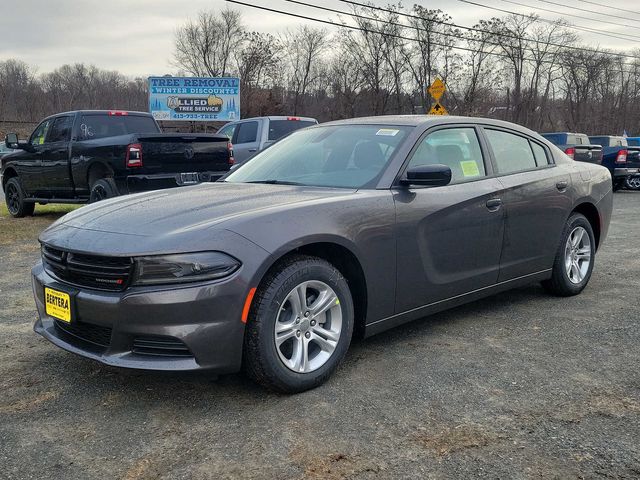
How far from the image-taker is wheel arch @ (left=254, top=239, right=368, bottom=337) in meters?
3.28

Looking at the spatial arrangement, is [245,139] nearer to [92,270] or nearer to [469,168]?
[469,168]

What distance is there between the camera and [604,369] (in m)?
3.51

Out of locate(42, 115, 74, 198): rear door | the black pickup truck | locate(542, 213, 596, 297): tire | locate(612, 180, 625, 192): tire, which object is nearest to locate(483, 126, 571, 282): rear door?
locate(542, 213, 596, 297): tire

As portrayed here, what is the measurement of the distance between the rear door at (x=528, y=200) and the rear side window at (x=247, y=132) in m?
8.74

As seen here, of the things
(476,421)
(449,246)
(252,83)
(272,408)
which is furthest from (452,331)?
(252,83)

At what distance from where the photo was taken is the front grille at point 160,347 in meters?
2.81

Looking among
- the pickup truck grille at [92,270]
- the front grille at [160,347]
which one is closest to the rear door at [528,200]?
the front grille at [160,347]

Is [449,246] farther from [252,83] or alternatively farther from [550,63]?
[252,83]

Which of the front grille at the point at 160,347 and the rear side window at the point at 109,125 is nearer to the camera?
the front grille at the point at 160,347

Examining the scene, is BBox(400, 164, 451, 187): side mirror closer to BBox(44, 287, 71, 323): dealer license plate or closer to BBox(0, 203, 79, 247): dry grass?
BBox(44, 287, 71, 323): dealer license plate

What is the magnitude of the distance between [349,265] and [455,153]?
134 cm

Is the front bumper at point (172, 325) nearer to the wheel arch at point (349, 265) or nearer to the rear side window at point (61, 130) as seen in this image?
the wheel arch at point (349, 265)

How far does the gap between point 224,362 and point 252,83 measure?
53411mm

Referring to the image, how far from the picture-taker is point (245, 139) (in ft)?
43.4
